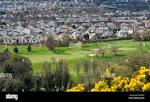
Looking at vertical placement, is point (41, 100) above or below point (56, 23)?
above

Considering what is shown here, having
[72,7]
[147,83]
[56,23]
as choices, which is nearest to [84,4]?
[72,7]

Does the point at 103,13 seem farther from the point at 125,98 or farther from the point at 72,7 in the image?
the point at 125,98

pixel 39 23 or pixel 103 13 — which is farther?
pixel 103 13

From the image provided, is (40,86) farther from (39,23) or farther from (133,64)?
(39,23)

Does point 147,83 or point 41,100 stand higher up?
point 41,100

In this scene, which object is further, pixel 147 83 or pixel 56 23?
pixel 56 23

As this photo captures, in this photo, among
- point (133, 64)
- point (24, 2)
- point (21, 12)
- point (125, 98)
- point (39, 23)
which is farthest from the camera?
point (24, 2)

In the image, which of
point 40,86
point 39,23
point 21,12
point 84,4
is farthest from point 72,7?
point 40,86

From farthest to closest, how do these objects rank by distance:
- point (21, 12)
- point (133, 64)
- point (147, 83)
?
point (21, 12) < point (133, 64) < point (147, 83)

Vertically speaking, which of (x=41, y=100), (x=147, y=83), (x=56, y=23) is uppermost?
(x=41, y=100)
